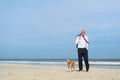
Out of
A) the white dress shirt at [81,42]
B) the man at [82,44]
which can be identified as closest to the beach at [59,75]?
the man at [82,44]

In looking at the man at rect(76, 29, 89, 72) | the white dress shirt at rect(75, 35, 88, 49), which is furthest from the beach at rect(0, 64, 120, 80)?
the white dress shirt at rect(75, 35, 88, 49)

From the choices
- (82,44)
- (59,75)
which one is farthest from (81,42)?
(59,75)

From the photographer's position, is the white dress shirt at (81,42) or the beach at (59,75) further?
the white dress shirt at (81,42)

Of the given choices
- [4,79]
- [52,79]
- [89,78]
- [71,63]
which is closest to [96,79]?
[89,78]

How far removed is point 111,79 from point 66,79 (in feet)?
4.87

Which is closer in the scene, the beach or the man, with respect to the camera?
the beach

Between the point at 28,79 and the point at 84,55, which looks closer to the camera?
the point at 28,79

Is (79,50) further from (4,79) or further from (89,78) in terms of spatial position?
(4,79)

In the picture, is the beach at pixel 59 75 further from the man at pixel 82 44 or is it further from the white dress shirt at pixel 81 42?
the white dress shirt at pixel 81 42

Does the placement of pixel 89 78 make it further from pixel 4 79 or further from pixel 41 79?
pixel 4 79

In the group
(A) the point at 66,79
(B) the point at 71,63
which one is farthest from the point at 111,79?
(B) the point at 71,63

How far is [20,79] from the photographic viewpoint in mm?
11352

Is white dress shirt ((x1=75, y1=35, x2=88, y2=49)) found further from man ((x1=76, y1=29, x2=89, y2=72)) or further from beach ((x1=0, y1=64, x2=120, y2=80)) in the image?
beach ((x1=0, y1=64, x2=120, y2=80))

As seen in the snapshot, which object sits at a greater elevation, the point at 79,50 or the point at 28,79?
the point at 79,50
